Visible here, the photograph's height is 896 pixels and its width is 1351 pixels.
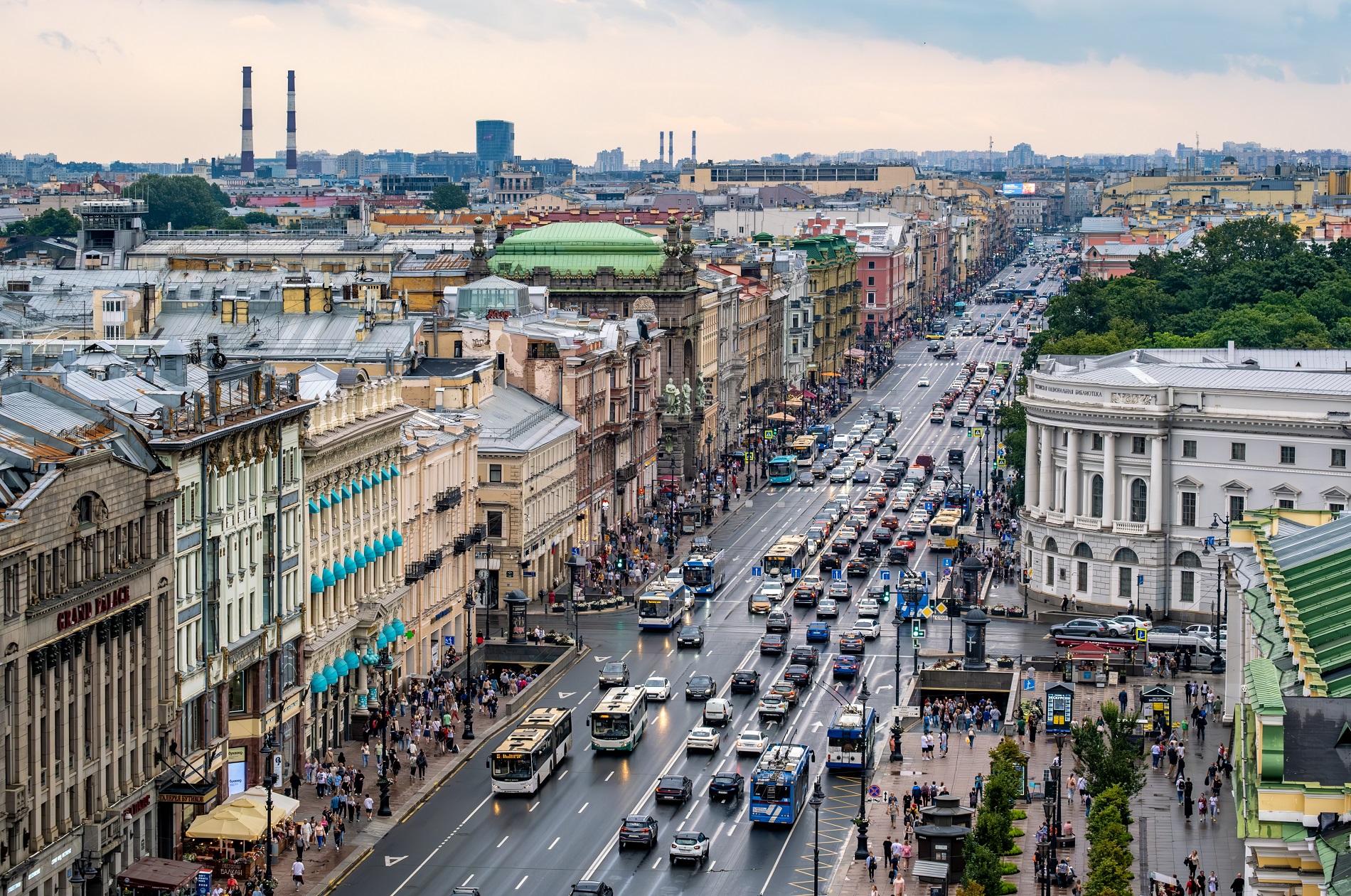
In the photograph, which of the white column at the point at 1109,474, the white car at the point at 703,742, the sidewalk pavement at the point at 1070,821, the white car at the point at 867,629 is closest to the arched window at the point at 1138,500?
the white column at the point at 1109,474

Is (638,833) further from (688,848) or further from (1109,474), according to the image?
(1109,474)

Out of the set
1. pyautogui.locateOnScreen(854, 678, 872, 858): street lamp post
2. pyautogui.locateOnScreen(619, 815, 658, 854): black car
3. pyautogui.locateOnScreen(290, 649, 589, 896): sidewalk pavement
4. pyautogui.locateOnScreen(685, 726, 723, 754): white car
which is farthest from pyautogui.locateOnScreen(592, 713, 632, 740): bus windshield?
pyautogui.locateOnScreen(619, 815, 658, 854): black car

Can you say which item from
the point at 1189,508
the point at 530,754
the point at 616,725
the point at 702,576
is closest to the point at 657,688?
the point at 616,725

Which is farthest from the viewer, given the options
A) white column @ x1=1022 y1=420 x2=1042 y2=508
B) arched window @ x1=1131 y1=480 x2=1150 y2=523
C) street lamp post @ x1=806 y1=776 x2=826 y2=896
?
white column @ x1=1022 y1=420 x2=1042 y2=508

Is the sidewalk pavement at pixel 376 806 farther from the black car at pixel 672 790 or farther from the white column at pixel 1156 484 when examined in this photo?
the white column at pixel 1156 484

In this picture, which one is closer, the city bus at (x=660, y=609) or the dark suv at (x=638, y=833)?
the dark suv at (x=638, y=833)

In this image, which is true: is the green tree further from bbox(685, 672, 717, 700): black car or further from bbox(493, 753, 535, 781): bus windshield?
bbox(685, 672, 717, 700): black car

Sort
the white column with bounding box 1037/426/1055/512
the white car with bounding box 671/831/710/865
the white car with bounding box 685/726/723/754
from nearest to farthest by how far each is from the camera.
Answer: the white car with bounding box 671/831/710/865, the white car with bounding box 685/726/723/754, the white column with bounding box 1037/426/1055/512
